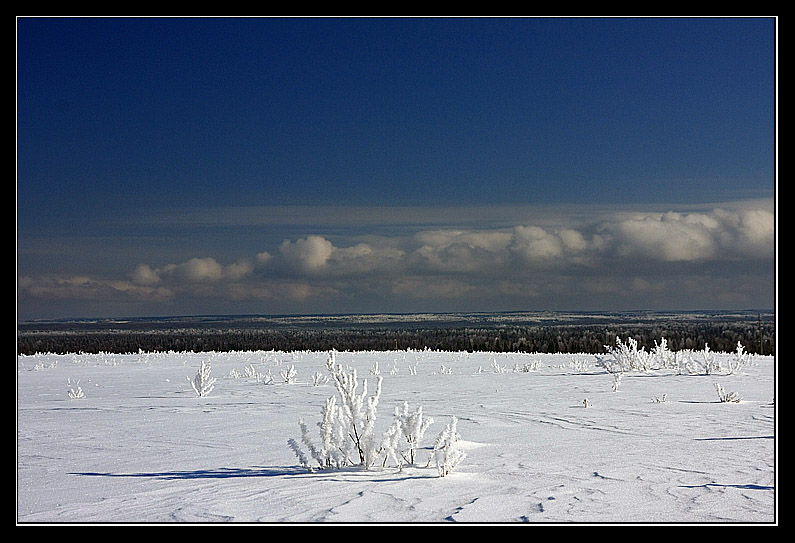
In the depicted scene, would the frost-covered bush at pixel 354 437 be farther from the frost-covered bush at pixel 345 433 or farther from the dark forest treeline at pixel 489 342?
the dark forest treeline at pixel 489 342

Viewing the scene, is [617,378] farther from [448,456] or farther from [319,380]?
[448,456]

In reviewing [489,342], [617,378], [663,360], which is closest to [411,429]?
[617,378]

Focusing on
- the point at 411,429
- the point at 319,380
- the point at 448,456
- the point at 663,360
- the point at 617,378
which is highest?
the point at 411,429

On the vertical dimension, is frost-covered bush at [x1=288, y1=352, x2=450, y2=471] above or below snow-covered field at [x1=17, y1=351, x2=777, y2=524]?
above

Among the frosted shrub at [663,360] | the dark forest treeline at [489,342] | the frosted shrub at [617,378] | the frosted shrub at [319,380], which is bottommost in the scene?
the dark forest treeline at [489,342]

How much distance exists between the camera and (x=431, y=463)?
5863 millimetres

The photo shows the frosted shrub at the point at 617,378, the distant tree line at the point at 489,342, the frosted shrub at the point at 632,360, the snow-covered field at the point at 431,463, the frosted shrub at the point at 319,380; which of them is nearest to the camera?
the snow-covered field at the point at 431,463

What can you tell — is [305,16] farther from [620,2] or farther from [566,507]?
[566,507]

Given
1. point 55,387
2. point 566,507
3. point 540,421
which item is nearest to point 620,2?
point 566,507

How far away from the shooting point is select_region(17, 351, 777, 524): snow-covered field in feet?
14.3

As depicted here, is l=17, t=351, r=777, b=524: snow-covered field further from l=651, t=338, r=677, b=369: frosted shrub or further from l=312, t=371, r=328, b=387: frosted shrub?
l=651, t=338, r=677, b=369: frosted shrub

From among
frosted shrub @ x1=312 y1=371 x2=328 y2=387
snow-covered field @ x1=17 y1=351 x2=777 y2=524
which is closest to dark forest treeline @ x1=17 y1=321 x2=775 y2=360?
frosted shrub @ x1=312 y1=371 x2=328 y2=387

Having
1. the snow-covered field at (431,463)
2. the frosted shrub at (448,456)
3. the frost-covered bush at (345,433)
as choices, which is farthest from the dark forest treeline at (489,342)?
the frosted shrub at (448,456)

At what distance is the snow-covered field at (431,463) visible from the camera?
436 cm
